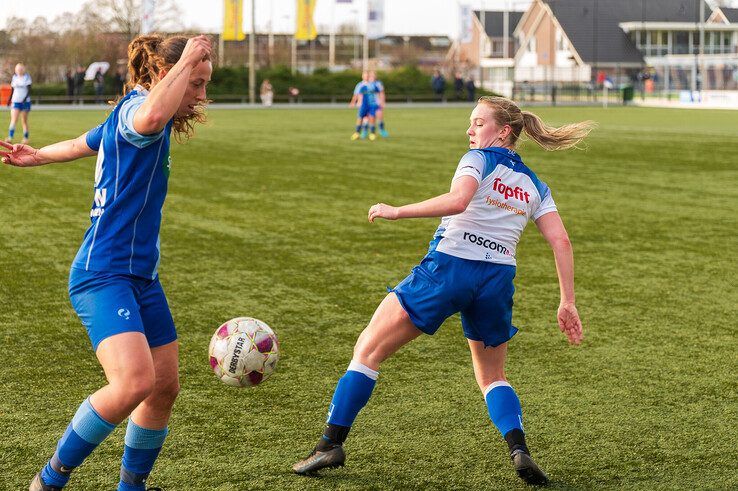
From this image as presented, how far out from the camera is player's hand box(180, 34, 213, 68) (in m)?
3.69

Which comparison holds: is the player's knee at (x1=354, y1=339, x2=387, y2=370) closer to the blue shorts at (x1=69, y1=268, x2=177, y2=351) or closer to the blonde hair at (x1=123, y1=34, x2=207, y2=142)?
the blue shorts at (x1=69, y1=268, x2=177, y2=351)

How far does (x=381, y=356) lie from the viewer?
181 inches

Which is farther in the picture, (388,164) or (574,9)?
(574,9)

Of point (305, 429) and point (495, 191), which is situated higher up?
point (495, 191)

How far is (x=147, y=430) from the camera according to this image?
4.18m

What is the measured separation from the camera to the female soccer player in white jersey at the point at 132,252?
3.76m

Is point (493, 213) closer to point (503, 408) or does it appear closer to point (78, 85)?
point (503, 408)

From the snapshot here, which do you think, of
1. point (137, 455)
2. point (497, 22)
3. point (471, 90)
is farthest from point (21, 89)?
point (497, 22)

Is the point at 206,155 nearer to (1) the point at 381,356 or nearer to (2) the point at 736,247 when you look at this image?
(2) the point at 736,247

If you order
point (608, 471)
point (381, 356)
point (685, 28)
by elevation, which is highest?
point (685, 28)

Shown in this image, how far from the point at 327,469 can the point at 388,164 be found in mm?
15894

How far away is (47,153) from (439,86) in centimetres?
5604

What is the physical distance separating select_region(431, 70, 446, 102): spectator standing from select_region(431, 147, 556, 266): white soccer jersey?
5519 cm

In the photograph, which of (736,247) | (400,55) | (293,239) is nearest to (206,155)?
(293,239)
